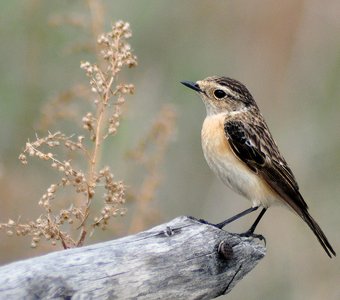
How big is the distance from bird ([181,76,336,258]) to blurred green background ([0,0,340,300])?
75 centimetres

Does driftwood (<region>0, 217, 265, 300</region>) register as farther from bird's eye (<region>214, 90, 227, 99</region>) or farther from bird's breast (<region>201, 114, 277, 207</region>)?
bird's eye (<region>214, 90, 227, 99</region>)

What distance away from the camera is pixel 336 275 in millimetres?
8906

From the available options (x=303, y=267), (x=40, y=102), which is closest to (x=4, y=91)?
(x=40, y=102)

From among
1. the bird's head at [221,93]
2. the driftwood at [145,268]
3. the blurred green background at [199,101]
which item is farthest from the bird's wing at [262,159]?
the driftwood at [145,268]

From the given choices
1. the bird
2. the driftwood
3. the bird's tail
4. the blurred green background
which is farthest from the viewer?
the blurred green background

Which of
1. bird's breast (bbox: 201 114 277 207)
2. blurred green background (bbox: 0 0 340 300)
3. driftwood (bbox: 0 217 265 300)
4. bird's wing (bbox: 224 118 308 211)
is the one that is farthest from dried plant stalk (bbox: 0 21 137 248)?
blurred green background (bbox: 0 0 340 300)

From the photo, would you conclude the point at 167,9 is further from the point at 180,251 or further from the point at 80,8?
the point at 180,251

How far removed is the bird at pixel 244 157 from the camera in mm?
7285

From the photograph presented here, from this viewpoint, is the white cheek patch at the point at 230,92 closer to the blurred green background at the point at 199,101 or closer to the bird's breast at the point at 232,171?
A: the bird's breast at the point at 232,171

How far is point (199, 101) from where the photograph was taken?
9.56 metres

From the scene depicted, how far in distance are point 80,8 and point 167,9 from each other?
2.65 feet

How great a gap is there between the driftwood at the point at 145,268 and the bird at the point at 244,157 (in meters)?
1.69

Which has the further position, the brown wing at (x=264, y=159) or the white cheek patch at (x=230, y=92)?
the white cheek patch at (x=230, y=92)

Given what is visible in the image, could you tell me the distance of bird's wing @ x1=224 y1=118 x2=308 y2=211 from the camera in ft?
24.0
